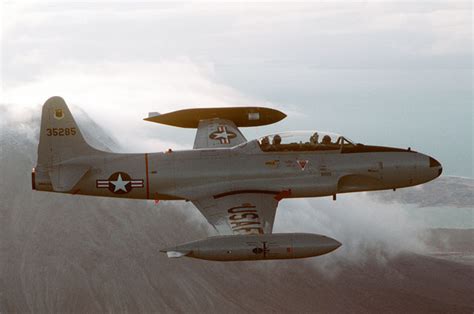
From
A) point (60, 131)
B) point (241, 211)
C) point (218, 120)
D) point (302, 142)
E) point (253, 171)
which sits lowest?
point (241, 211)

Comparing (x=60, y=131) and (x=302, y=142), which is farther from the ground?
(x=60, y=131)

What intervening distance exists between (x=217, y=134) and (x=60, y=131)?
6407mm

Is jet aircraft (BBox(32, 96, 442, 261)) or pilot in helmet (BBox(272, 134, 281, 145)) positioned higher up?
pilot in helmet (BBox(272, 134, 281, 145))

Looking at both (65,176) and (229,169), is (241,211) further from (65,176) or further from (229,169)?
(65,176)

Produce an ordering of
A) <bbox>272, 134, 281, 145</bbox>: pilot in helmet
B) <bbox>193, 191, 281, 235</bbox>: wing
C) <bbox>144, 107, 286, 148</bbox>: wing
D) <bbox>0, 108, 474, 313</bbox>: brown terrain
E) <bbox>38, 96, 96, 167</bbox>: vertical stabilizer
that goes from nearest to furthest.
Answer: <bbox>193, 191, 281, 235</bbox>: wing < <bbox>272, 134, 281, 145</bbox>: pilot in helmet < <bbox>38, 96, 96, 167</bbox>: vertical stabilizer < <bbox>144, 107, 286, 148</bbox>: wing < <bbox>0, 108, 474, 313</bbox>: brown terrain

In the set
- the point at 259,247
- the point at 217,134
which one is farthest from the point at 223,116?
the point at 259,247

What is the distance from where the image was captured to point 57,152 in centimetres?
2488

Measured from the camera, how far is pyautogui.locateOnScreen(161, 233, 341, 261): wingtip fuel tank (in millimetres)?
20266

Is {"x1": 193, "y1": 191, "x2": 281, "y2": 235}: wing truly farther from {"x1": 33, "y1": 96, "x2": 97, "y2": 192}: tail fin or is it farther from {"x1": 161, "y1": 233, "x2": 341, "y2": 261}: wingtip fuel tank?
{"x1": 33, "y1": 96, "x2": 97, "y2": 192}: tail fin

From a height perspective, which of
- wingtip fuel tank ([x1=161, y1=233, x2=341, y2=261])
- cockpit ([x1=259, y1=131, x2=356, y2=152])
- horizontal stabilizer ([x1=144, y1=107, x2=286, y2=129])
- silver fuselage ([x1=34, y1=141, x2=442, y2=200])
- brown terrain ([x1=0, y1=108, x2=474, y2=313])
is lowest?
brown terrain ([x1=0, y1=108, x2=474, y2=313])

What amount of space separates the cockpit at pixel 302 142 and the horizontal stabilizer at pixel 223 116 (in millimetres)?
5063

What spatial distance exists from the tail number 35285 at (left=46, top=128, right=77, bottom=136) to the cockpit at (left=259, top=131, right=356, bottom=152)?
21.5 feet

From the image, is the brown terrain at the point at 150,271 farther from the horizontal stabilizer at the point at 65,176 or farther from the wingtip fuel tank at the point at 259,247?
the wingtip fuel tank at the point at 259,247

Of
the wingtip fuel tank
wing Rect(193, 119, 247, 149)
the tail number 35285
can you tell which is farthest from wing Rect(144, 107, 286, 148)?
the wingtip fuel tank
